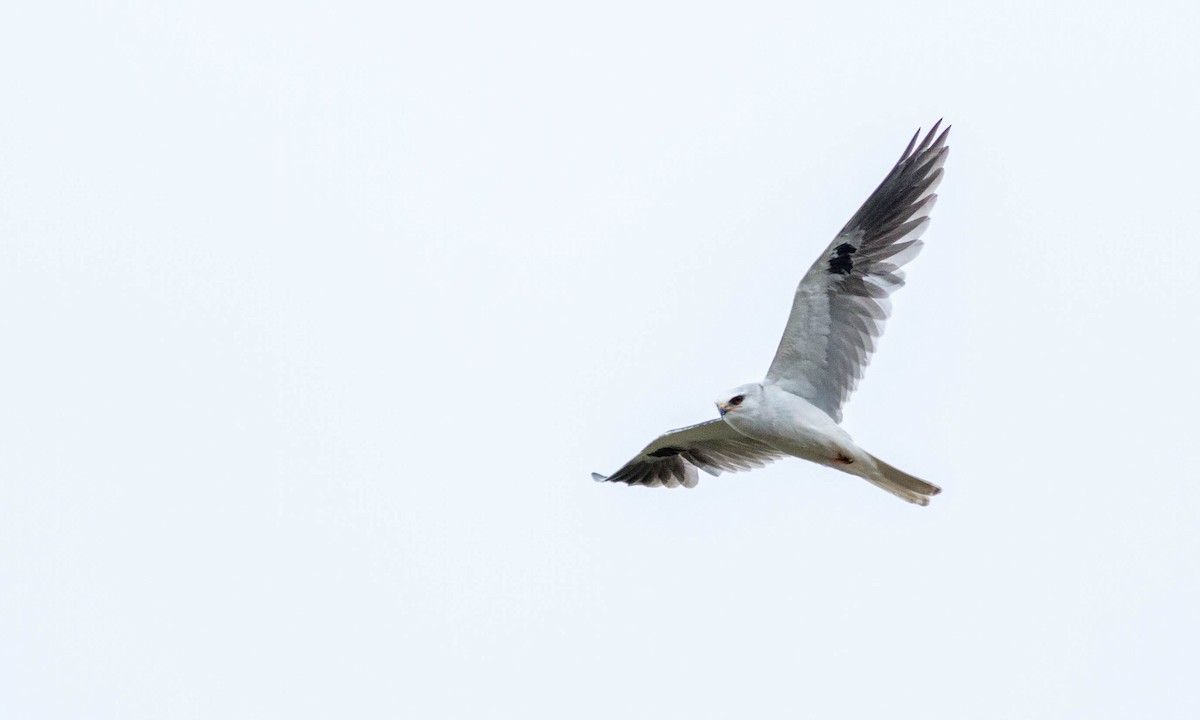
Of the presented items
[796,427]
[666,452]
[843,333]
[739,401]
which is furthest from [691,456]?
[843,333]

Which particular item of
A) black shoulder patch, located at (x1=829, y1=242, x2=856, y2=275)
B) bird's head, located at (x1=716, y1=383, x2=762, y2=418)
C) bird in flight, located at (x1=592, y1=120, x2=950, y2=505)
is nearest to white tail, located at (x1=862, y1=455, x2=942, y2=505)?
bird in flight, located at (x1=592, y1=120, x2=950, y2=505)

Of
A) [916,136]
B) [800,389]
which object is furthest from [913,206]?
[800,389]

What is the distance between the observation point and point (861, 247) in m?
13.0

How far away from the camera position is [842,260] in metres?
12.9

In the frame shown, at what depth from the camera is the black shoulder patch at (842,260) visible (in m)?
12.9

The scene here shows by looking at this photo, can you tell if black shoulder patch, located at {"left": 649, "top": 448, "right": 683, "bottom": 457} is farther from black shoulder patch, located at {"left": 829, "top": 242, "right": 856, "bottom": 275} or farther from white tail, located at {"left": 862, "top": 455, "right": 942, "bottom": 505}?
black shoulder patch, located at {"left": 829, "top": 242, "right": 856, "bottom": 275}

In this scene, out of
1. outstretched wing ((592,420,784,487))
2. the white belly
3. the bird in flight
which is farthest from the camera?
outstretched wing ((592,420,784,487))

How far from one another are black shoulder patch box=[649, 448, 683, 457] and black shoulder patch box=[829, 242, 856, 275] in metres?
2.56

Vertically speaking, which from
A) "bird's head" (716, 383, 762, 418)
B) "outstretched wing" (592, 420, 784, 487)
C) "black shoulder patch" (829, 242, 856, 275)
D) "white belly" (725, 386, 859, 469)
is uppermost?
"black shoulder patch" (829, 242, 856, 275)

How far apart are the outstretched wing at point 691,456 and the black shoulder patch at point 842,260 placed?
5.69 feet

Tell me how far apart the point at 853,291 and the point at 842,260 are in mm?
251

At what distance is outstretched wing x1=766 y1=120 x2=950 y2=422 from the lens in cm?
1290

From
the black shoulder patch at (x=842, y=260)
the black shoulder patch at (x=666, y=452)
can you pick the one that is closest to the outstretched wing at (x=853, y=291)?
the black shoulder patch at (x=842, y=260)

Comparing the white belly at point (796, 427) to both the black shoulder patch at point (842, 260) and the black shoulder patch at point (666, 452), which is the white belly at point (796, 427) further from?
the black shoulder patch at point (666, 452)
